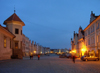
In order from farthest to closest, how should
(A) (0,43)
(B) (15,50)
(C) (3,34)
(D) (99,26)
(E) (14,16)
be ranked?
(E) (14,16) → (B) (15,50) → (D) (99,26) → (C) (3,34) → (A) (0,43)

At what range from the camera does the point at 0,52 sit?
79.4ft

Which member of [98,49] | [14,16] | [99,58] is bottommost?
[99,58]

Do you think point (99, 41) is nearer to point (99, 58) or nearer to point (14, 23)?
point (99, 58)

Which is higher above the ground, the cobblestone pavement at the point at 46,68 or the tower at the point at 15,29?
the tower at the point at 15,29

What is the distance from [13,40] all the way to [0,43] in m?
10.7

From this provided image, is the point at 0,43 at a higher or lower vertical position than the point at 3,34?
lower

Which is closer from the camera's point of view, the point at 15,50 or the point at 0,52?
the point at 0,52

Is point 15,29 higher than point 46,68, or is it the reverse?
point 15,29

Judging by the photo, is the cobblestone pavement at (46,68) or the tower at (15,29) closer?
the cobblestone pavement at (46,68)

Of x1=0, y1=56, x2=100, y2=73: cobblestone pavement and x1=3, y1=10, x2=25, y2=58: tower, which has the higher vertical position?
x1=3, y1=10, x2=25, y2=58: tower

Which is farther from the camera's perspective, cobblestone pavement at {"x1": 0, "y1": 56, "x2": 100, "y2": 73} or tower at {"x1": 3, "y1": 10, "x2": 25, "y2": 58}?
tower at {"x1": 3, "y1": 10, "x2": 25, "y2": 58}

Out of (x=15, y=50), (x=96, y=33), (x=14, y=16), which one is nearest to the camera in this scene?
(x=96, y=33)

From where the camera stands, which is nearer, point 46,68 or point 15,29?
point 46,68

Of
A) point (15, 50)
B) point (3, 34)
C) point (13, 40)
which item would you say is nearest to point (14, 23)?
point (13, 40)
